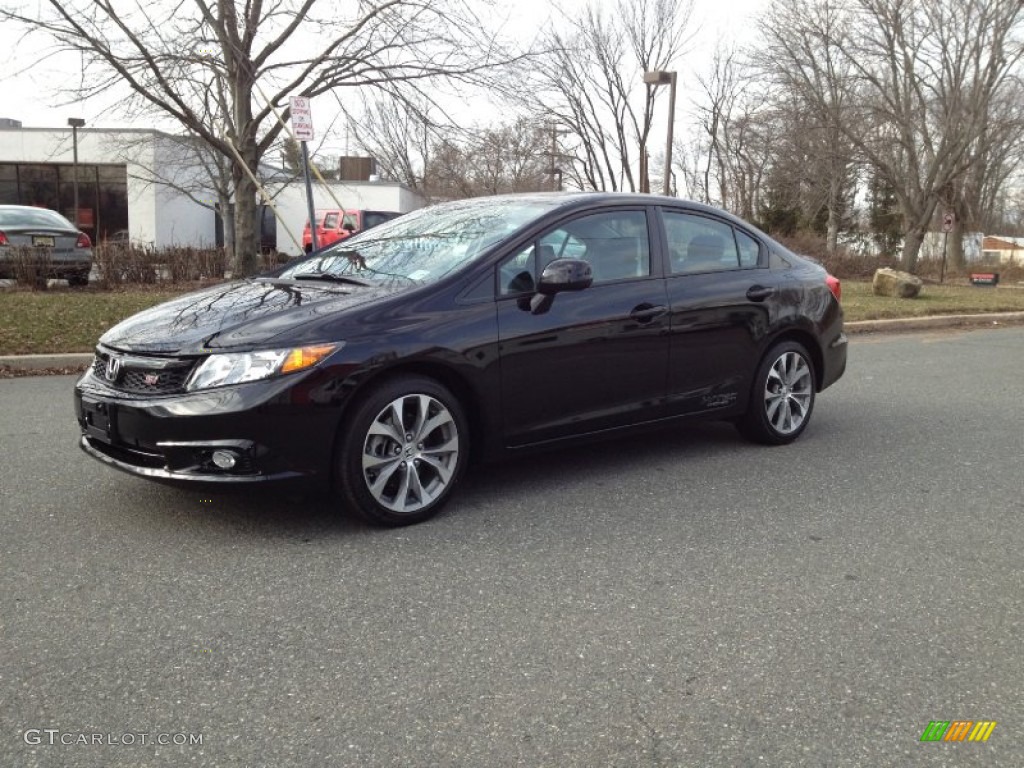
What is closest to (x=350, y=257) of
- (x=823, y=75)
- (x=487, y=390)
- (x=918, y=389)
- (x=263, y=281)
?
(x=263, y=281)

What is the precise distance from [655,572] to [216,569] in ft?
5.74

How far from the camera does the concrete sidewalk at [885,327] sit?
8.70 metres

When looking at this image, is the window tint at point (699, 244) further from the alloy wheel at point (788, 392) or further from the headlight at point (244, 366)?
the headlight at point (244, 366)

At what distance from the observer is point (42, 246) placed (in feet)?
44.2

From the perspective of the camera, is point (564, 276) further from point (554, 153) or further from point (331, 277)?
point (554, 153)

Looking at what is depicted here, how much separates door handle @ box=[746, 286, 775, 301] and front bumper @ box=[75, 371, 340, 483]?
2.83 metres

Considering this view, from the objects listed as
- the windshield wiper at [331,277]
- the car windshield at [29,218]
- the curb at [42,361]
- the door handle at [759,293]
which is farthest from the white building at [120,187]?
the windshield wiper at [331,277]

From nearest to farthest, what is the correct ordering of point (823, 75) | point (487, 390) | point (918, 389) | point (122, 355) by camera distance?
point (122, 355)
point (487, 390)
point (918, 389)
point (823, 75)

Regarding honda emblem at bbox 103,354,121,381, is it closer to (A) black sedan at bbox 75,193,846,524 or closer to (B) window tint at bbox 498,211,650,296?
(A) black sedan at bbox 75,193,846,524

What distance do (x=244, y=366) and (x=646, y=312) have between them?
2.23m

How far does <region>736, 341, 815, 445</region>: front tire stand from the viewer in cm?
570

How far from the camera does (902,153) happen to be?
33.2 metres

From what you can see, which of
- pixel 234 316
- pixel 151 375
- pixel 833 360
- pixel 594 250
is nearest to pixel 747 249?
pixel 833 360

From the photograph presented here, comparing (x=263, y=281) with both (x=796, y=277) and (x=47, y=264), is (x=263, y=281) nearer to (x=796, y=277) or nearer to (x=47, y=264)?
(x=796, y=277)
